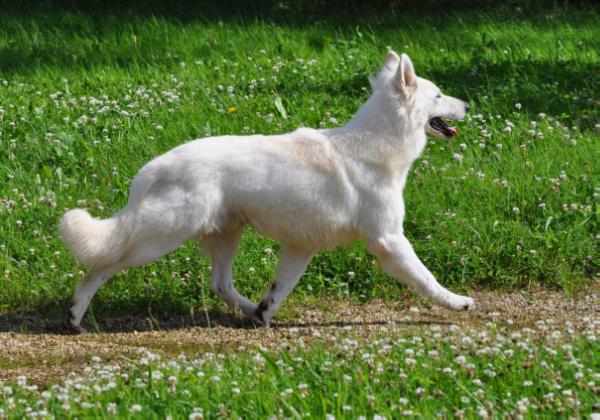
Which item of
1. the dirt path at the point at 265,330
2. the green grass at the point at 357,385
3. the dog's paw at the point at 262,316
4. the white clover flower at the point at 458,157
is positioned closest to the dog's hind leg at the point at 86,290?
the dirt path at the point at 265,330

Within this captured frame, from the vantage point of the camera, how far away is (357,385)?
4723mm

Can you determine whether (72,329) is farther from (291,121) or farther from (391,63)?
(291,121)

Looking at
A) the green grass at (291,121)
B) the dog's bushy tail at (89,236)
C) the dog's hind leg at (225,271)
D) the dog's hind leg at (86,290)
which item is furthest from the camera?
the green grass at (291,121)

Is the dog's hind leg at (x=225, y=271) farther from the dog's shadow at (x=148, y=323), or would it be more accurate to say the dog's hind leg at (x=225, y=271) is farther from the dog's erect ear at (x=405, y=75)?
the dog's erect ear at (x=405, y=75)

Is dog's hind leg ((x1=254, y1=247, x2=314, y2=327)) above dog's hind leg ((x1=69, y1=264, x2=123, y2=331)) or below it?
below

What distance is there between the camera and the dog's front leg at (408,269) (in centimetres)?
654

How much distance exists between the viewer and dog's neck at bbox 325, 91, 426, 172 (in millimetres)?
6629

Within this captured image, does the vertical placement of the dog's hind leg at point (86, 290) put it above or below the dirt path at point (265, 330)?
above

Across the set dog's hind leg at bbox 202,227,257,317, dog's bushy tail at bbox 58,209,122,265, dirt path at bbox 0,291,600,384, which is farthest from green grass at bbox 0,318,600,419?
dog's hind leg at bbox 202,227,257,317

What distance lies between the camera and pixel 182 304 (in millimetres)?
7109

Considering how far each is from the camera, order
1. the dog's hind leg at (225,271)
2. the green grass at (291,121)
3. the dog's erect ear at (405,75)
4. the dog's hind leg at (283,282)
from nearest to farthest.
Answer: the dog's erect ear at (405,75), the dog's hind leg at (283,282), the dog's hind leg at (225,271), the green grass at (291,121)

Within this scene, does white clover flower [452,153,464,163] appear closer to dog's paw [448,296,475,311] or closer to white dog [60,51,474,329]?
white dog [60,51,474,329]

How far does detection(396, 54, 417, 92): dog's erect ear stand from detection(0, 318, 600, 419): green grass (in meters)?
1.88

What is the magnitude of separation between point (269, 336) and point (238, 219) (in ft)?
2.36
